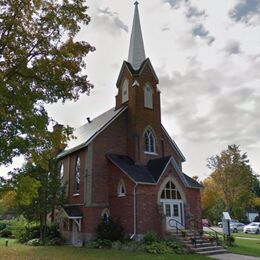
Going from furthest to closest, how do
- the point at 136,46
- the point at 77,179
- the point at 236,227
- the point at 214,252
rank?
the point at 236,227 → the point at 136,46 → the point at 77,179 → the point at 214,252

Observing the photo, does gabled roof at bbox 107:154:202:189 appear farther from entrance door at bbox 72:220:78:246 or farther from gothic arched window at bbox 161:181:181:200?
entrance door at bbox 72:220:78:246

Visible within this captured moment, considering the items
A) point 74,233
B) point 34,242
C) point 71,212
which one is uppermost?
point 71,212

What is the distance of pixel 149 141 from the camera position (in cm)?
2931

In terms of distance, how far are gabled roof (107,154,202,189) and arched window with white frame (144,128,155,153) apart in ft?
4.95

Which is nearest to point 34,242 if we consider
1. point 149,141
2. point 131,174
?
point 131,174

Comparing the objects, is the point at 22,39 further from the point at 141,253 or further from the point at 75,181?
the point at 75,181

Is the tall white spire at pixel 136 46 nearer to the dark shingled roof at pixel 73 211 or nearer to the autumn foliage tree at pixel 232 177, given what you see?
the dark shingled roof at pixel 73 211

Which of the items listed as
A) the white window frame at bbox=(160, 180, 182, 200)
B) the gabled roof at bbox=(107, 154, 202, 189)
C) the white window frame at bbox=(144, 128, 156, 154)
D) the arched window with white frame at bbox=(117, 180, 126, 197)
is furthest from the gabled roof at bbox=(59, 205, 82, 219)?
the white window frame at bbox=(144, 128, 156, 154)

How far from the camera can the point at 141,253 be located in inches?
763

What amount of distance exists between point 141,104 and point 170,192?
8.19 metres

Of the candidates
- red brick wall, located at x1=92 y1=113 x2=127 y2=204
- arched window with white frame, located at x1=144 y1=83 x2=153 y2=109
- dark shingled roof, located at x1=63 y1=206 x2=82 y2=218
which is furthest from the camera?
arched window with white frame, located at x1=144 y1=83 x2=153 y2=109

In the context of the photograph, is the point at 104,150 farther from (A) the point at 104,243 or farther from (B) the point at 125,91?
(A) the point at 104,243

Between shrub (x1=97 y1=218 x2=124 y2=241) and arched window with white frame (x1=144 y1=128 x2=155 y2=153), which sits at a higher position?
arched window with white frame (x1=144 y1=128 x2=155 y2=153)

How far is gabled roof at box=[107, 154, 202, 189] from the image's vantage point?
24516 millimetres
